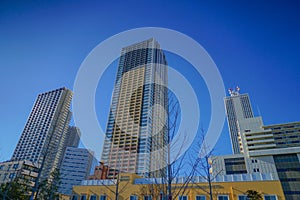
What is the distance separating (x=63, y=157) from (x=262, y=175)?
91309 millimetres

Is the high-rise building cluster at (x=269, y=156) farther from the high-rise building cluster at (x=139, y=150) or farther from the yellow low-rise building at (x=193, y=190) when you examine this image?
the yellow low-rise building at (x=193, y=190)

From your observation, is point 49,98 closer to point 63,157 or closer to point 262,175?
point 63,157

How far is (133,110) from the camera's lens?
9850 cm

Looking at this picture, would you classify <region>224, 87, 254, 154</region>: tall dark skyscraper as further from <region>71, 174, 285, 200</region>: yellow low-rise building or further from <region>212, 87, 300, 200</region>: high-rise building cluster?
<region>71, 174, 285, 200</region>: yellow low-rise building

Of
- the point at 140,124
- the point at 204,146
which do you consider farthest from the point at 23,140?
the point at 204,146

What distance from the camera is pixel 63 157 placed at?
91.1 m

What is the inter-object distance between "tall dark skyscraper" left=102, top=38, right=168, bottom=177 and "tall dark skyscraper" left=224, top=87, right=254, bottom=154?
4971cm

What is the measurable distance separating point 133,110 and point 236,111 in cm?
6358

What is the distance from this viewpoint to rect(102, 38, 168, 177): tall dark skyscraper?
81.1 m

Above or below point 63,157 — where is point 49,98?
above

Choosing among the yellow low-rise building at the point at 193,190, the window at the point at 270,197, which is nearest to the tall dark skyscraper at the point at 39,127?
the yellow low-rise building at the point at 193,190

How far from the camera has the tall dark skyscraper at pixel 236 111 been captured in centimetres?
10675

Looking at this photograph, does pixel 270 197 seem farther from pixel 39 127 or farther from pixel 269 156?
pixel 39 127

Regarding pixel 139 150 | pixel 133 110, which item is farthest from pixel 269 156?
pixel 133 110
